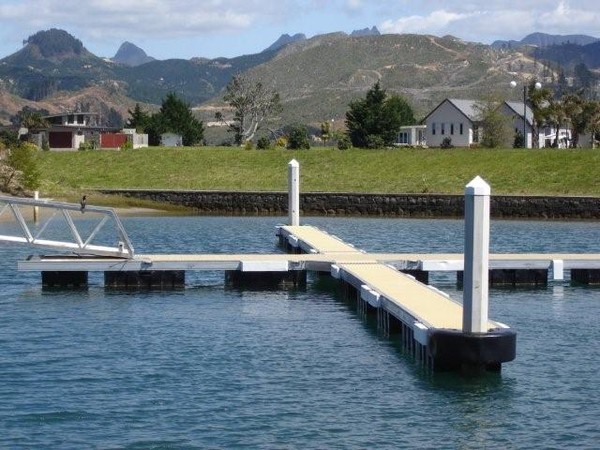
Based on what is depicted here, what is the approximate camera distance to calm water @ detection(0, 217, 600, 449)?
18703 millimetres

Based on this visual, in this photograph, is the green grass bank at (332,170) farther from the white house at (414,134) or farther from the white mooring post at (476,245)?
the white mooring post at (476,245)

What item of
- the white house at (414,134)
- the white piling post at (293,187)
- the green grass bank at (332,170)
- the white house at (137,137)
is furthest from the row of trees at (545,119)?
the white piling post at (293,187)

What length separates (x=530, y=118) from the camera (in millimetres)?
103875

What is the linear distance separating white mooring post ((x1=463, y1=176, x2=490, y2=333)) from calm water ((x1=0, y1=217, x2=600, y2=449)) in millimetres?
1635

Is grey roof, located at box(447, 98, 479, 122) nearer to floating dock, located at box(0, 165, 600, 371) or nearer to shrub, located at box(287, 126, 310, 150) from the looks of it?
shrub, located at box(287, 126, 310, 150)

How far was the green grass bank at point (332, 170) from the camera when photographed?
73.4 m

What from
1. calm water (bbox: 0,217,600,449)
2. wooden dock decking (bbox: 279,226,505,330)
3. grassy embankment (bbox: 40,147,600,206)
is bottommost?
calm water (bbox: 0,217,600,449)

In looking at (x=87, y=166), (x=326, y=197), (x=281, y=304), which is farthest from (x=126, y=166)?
(x=281, y=304)

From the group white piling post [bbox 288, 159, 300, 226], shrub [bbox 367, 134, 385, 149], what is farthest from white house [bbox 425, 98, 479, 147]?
white piling post [bbox 288, 159, 300, 226]

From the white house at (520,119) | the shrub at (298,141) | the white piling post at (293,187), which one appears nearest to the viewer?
the white piling post at (293,187)

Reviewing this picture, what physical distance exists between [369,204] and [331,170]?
11025 mm

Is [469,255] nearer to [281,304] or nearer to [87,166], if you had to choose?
[281,304]

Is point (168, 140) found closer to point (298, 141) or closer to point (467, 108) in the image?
point (298, 141)

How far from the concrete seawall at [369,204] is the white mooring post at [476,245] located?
45022 mm
